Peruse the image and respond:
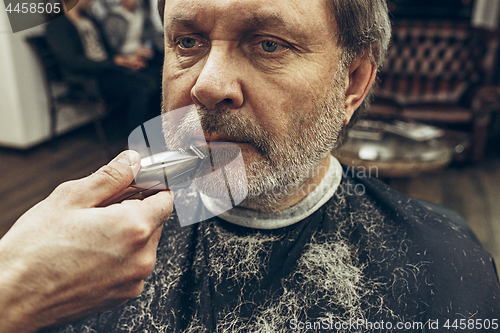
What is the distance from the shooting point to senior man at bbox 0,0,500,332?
2.26 feet

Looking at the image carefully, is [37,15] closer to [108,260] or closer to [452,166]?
[108,260]

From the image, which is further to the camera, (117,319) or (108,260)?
(117,319)

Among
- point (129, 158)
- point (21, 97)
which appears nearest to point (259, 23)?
point (129, 158)

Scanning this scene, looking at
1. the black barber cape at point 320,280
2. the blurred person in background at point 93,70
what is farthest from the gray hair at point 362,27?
the blurred person in background at point 93,70

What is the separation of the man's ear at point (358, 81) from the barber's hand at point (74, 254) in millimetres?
635

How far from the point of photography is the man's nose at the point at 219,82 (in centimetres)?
69

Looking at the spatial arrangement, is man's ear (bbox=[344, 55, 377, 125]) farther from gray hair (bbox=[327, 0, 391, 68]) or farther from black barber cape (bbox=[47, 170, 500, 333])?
black barber cape (bbox=[47, 170, 500, 333])

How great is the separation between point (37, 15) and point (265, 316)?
839mm

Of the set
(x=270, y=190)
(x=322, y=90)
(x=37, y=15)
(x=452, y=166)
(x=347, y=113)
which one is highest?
(x=37, y=15)

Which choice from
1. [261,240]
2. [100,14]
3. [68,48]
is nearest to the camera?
[261,240]

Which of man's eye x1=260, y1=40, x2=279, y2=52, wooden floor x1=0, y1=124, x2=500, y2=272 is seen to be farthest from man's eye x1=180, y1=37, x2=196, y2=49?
wooden floor x1=0, y1=124, x2=500, y2=272

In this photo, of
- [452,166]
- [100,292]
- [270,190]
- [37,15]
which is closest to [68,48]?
[37,15]

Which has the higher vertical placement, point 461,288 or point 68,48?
point 68,48

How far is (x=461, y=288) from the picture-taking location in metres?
0.85
